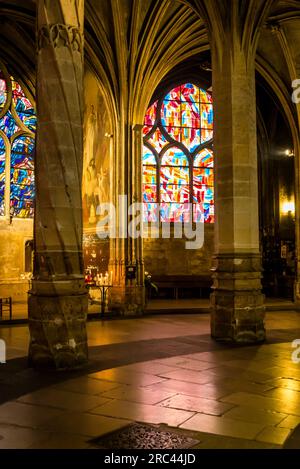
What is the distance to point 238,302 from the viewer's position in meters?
8.33

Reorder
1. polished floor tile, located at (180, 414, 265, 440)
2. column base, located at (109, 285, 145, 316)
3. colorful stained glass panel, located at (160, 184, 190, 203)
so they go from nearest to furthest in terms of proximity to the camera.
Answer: polished floor tile, located at (180, 414, 265, 440) → column base, located at (109, 285, 145, 316) → colorful stained glass panel, located at (160, 184, 190, 203)

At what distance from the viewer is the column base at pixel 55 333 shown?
20.3 ft

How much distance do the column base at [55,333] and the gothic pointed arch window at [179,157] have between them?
40.6 feet

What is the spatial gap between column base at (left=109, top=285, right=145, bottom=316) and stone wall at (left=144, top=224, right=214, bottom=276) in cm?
470

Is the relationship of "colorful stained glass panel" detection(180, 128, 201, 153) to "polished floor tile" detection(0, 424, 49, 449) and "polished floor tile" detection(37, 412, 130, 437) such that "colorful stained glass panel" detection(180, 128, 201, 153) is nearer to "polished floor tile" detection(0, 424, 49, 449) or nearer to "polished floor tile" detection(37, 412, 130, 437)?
"polished floor tile" detection(37, 412, 130, 437)

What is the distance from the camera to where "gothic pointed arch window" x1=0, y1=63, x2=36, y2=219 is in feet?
55.1

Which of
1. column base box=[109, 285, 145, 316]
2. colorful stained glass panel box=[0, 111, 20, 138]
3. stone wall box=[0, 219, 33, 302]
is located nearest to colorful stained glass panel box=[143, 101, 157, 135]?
colorful stained glass panel box=[0, 111, 20, 138]

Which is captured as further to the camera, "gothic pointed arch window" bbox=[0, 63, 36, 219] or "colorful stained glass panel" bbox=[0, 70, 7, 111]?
"colorful stained glass panel" bbox=[0, 70, 7, 111]

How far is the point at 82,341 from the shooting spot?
21.1 feet

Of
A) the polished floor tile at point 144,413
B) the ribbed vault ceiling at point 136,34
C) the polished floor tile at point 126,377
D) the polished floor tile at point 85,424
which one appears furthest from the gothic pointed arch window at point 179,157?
the polished floor tile at point 85,424

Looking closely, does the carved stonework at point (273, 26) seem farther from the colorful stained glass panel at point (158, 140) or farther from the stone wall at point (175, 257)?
the stone wall at point (175, 257)

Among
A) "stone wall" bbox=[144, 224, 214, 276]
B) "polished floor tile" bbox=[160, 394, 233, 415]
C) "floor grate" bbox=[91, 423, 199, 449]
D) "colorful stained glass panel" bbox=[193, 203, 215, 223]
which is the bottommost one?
"polished floor tile" bbox=[160, 394, 233, 415]
